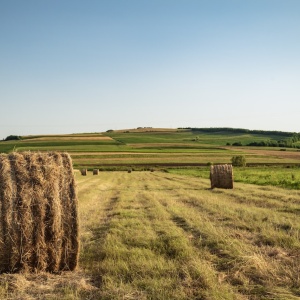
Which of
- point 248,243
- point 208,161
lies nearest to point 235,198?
point 248,243

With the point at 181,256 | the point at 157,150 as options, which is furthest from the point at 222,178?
the point at 157,150

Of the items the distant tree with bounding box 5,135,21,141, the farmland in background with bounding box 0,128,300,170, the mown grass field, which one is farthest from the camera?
the distant tree with bounding box 5,135,21,141

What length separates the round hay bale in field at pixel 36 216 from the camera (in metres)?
6.90

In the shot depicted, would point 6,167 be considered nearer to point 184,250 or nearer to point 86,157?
point 184,250

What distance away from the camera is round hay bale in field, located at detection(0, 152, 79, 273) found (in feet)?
22.6

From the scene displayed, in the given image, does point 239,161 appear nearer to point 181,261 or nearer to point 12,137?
point 181,261

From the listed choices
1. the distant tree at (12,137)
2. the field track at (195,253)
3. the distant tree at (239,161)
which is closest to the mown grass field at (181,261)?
the field track at (195,253)

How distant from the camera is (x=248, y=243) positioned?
8273 mm

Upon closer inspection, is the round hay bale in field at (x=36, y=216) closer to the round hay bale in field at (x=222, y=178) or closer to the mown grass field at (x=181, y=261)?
the mown grass field at (x=181, y=261)

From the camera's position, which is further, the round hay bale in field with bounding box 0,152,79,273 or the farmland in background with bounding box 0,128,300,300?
the round hay bale in field with bounding box 0,152,79,273

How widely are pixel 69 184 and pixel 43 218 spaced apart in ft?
2.87

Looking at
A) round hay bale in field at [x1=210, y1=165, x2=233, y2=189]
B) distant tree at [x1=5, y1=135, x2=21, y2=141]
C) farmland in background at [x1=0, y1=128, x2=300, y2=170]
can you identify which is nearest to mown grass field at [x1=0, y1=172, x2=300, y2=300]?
round hay bale in field at [x1=210, y1=165, x2=233, y2=189]

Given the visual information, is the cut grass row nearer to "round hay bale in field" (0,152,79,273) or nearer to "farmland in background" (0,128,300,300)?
"farmland in background" (0,128,300,300)

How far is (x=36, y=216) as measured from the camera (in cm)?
709
